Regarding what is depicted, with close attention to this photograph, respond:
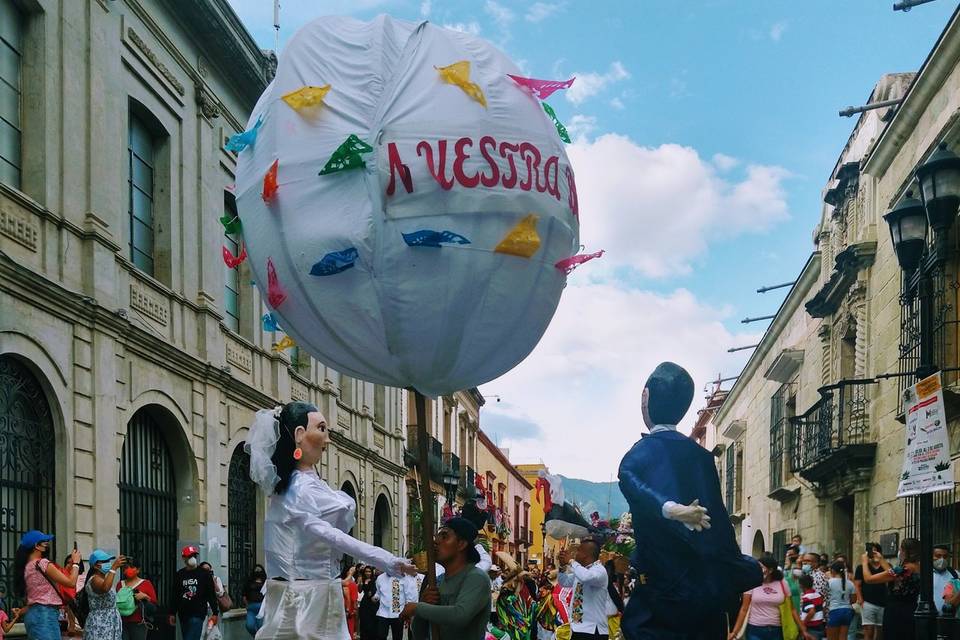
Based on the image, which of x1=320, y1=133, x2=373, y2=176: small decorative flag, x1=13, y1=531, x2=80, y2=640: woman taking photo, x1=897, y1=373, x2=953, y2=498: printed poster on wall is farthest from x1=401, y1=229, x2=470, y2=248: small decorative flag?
x1=13, y1=531, x2=80, y2=640: woman taking photo

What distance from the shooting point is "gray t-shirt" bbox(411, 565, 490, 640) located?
5.39 meters

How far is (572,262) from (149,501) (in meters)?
11.9

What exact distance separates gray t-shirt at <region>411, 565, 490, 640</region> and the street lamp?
5.27m

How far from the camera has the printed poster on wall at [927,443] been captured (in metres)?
9.27

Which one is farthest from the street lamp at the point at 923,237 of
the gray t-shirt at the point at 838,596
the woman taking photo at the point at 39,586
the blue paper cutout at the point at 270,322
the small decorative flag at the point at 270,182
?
the woman taking photo at the point at 39,586

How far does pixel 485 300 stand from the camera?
5.17 m

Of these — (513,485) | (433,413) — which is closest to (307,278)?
(433,413)

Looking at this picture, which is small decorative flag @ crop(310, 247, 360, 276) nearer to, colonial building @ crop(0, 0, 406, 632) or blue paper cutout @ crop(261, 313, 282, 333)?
blue paper cutout @ crop(261, 313, 282, 333)

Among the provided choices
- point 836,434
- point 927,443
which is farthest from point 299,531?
point 836,434

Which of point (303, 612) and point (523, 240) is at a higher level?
point (523, 240)

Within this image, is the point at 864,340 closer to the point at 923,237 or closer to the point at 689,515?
the point at 923,237

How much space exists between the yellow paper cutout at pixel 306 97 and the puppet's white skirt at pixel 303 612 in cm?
229

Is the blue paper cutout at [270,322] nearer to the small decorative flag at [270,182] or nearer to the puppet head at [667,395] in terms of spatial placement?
the small decorative flag at [270,182]

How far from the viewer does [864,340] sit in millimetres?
19828
